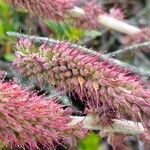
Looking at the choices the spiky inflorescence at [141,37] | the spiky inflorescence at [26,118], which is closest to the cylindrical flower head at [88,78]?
the spiky inflorescence at [26,118]

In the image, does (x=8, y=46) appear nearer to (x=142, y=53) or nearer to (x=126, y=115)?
(x=142, y=53)

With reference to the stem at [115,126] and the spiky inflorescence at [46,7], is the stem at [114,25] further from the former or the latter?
the stem at [115,126]

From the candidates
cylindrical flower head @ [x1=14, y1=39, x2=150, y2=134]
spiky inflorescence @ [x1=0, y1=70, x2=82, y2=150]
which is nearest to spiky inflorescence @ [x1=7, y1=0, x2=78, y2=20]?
cylindrical flower head @ [x1=14, y1=39, x2=150, y2=134]

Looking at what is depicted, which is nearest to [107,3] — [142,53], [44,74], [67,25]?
[142,53]

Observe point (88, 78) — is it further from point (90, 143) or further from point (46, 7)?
point (90, 143)

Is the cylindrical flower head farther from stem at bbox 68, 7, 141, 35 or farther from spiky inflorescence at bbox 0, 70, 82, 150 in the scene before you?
stem at bbox 68, 7, 141, 35

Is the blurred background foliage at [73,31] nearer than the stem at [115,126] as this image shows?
No
